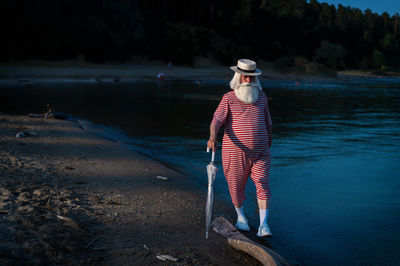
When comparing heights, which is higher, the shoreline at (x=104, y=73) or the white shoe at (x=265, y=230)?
the shoreline at (x=104, y=73)

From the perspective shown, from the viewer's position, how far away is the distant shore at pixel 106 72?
124 feet

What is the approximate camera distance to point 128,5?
209 ft

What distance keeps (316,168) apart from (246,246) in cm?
496

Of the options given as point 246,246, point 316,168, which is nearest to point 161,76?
point 316,168

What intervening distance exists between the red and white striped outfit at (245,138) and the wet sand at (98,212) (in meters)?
0.80

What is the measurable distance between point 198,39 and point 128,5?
12.5 metres

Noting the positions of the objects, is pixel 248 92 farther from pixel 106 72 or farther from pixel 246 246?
pixel 106 72

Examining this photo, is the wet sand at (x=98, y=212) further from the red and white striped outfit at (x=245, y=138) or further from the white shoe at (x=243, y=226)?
the red and white striped outfit at (x=245, y=138)

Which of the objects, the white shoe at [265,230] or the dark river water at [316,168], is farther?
the dark river water at [316,168]

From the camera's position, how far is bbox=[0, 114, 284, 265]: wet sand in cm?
383

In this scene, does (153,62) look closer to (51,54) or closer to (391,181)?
(51,54)

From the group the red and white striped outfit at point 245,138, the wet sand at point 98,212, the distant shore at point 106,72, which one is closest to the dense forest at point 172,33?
the distant shore at point 106,72

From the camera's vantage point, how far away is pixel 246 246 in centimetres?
413

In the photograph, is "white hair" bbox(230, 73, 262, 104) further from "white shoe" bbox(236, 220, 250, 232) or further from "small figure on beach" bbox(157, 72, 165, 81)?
"small figure on beach" bbox(157, 72, 165, 81)
